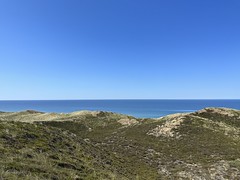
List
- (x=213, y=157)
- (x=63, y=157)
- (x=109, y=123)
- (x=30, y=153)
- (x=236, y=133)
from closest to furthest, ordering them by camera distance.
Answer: (x=30, y=153), (x=63, y=157), (x=213, y=157), (x=236, y=133), (x=109, y=123)

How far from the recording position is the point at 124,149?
37.9 m

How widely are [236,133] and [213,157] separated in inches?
589

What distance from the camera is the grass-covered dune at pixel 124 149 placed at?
18797mm

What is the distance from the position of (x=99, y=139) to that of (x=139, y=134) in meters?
8.32

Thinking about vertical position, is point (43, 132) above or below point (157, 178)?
above

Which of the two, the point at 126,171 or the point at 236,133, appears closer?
the point at 126,171

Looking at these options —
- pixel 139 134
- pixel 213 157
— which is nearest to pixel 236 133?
pixel 213 157

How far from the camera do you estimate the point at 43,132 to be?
96.1ft

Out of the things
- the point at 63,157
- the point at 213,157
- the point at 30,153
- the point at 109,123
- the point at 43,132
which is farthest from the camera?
the point at 109,123

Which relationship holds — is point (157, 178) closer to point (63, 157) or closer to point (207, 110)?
point (63, 157)

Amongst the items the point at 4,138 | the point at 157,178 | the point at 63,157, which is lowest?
the point at 157,178

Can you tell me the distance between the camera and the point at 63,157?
2233 cm

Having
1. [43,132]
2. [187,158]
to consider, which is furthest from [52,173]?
[187,158]

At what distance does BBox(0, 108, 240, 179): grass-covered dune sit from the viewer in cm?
1880
